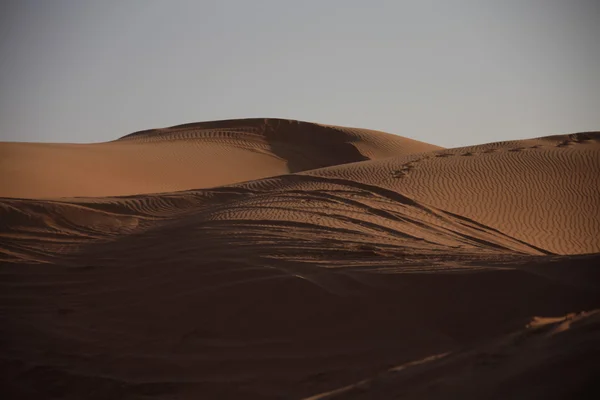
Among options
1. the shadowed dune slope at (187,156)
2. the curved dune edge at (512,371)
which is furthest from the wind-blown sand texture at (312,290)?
the shadowed dune slope at (187,156)

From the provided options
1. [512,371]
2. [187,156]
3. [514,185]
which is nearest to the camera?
[512,371]

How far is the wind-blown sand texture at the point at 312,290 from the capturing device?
4.64 meters

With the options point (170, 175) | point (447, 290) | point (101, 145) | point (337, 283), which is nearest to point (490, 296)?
point (447, 290)

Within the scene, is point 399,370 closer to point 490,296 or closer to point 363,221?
point 490,296

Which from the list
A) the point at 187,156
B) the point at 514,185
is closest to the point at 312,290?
the point at 514,185

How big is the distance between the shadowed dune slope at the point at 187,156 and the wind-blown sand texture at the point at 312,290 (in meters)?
5.89

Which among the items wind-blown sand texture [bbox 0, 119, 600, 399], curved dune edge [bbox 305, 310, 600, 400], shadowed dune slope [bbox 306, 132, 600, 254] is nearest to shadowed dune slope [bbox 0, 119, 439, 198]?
wind-blown sand texture [bbox 0, 119, 600, 399]

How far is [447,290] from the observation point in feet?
21.3

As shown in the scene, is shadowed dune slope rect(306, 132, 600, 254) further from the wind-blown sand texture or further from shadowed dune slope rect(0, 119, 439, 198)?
shadowed dune slope rect(0, 119, 439, 198)

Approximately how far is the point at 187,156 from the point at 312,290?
17.4 meters

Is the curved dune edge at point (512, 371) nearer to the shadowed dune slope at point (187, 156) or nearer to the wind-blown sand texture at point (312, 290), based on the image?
the wind-blown sand texture at point (312, 290)

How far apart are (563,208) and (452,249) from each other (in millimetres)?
5895

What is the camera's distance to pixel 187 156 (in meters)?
23.7

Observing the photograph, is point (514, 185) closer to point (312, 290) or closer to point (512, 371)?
point (312, 290)
